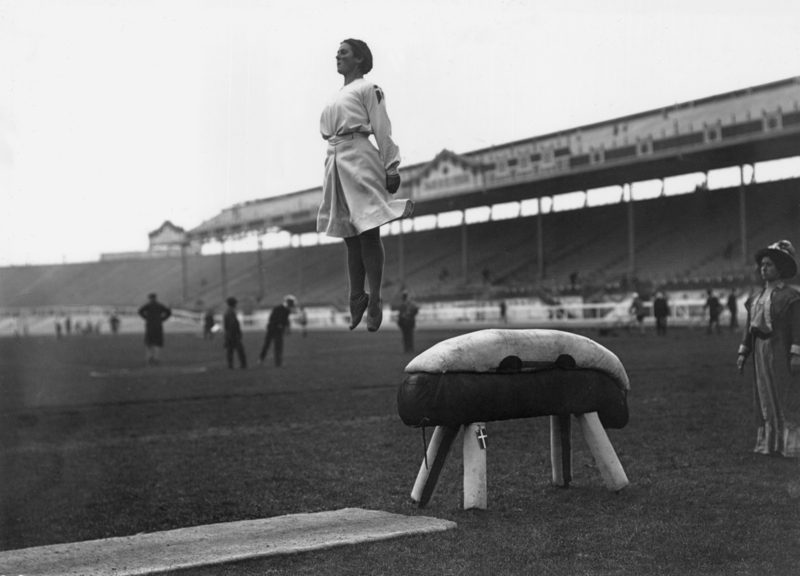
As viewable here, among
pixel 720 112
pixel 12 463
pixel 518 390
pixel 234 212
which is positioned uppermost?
pixel 720 112

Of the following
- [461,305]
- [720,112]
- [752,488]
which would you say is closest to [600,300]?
[461,305]

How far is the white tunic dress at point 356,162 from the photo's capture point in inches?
129

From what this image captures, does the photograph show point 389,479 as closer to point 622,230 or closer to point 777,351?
point 777,351

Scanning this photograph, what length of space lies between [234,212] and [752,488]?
11.2 ft


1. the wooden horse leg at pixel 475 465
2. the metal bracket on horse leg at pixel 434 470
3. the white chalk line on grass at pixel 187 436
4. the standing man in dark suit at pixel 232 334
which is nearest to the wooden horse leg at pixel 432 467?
the metal bracket on horse leg at pixel 434 470

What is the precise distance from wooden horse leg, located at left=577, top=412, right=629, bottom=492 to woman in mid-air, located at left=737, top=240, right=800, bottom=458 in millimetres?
2124

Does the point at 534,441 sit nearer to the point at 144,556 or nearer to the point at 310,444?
the point at 310,444

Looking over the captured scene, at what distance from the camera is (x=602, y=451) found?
5441mm

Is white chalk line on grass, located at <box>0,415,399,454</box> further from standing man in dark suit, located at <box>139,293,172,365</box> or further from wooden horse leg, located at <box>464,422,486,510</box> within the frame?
standing man in dark suit, located at <box>139,293,172,365</box>

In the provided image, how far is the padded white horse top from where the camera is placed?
471cm

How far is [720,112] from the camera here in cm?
2712

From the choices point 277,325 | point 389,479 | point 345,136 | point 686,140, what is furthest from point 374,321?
point 686,140

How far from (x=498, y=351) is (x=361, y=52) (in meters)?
1.93

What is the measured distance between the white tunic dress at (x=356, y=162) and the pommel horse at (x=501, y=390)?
4.88 ft
